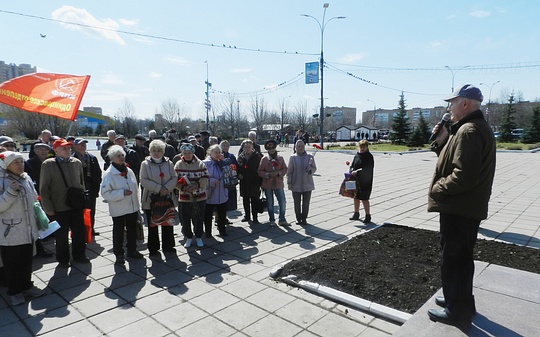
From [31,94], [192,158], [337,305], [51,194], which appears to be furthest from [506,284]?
[31,94]

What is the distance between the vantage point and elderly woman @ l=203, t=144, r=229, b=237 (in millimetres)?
6266

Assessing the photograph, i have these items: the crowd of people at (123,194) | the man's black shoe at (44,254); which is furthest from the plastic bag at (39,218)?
the man's black shoe at (44,254)

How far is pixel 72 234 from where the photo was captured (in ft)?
16.7

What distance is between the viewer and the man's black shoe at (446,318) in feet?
9.56

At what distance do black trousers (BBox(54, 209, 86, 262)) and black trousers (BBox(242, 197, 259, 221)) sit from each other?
327cm

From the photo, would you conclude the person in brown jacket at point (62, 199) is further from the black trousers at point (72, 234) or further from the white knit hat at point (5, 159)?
the white knit hat at point (5, 159)

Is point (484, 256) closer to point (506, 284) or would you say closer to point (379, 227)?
point (506, 284)

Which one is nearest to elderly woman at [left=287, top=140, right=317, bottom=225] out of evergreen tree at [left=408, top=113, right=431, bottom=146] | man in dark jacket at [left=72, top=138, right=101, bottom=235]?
man in dark jacket at [left=72, top=138, right=101, bottom=235]

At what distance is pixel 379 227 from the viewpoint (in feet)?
A: 21.6

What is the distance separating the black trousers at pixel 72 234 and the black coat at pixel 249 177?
3154 millimetres

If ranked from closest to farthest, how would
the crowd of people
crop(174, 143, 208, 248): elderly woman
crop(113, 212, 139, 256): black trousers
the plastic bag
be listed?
the crowd of people → the plastic bag → crop(113, 212, 139, 256): black trousers → crop(174, 143, 208, 248): elderly woman

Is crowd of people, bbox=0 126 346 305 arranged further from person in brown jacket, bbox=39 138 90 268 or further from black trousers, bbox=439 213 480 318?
black trousers, bbox=439 213 480 318

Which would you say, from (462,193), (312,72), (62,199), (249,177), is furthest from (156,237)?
(312,72)

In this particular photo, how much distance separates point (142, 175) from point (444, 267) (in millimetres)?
4258
